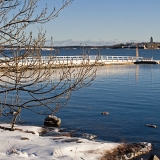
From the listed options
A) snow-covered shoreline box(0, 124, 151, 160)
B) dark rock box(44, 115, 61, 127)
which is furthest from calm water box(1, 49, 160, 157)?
snow-covered shoreline box(0, 124, 151, 160)

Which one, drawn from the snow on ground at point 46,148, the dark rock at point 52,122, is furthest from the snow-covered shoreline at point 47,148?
the dark rock at point 52,122

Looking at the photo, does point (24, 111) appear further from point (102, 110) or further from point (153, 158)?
point (153, 158)

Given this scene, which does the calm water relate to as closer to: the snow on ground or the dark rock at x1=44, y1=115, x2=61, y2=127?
the dark rock at x1=44, y1=115, x2=61, y2=127

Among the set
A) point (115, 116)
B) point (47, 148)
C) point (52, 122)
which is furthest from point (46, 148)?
point (115, 116)

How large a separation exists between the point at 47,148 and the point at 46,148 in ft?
0.10

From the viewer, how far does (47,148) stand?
9469 millimetres

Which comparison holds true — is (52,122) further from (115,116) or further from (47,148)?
(47,148)

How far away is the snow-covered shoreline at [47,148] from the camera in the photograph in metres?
8.88

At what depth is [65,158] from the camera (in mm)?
8797

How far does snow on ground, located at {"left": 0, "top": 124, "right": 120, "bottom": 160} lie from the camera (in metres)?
8.85

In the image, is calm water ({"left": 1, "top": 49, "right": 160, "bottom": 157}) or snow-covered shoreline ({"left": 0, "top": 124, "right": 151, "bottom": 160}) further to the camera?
calm water ({"left": 1, "top": 49, "right": 160, "bottom": 157})

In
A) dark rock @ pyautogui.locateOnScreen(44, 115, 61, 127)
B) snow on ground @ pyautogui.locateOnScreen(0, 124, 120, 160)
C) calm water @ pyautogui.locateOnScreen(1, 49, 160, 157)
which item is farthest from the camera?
dark rock @ pyautogui.locateOnScreen(44, 115, 61, 127)

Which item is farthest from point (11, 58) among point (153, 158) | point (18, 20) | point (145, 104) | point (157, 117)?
point (145, 104)

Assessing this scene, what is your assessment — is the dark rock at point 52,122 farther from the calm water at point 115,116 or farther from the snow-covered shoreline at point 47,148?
the snow-covered shoreline at point 47,148
